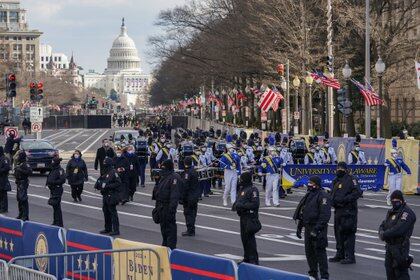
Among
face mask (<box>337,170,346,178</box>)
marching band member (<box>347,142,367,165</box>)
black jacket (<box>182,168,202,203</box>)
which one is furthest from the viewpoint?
marching band member (<box>347,142,367,165</box>)

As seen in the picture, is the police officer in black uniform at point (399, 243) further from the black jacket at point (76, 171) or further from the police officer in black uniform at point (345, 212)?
the black jacket at point (76, 171)

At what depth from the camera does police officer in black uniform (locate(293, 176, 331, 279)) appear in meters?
16.2

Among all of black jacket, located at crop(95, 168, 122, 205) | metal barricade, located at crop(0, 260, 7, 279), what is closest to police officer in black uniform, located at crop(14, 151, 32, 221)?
black jacket, located at crop(95, 168, 122, 205)

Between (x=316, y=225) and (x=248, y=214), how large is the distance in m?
1.82

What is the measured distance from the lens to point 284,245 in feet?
Answer: 71.0

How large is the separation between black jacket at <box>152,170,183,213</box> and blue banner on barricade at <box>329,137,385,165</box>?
17.5 meters

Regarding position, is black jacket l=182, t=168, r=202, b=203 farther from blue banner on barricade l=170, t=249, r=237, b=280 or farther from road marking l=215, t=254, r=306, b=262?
blue banner on barricade l=170, t=249, r=237, b=280

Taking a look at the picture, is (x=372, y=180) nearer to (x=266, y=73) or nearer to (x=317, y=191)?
(x=317, y=191)

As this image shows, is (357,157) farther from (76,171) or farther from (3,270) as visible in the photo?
(3,270)

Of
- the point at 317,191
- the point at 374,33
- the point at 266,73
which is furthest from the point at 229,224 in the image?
the point at 266,73

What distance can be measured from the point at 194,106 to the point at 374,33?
82.3 metres

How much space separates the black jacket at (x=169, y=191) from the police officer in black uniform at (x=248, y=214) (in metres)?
1.48

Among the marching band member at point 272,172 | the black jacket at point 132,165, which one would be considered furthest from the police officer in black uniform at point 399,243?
the black jacket at point 132,165

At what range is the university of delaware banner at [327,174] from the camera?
30.7m
